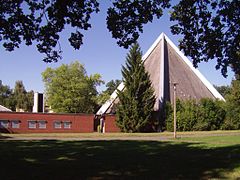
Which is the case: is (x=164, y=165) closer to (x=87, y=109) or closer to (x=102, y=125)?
(x=102, y=125)

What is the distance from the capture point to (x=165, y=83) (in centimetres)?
6334

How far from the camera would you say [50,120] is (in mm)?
53219

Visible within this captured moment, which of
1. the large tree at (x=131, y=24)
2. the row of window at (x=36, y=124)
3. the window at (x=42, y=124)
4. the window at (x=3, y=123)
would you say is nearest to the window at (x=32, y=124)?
the row of window at (x=36, y=124)

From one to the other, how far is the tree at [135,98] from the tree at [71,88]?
24276mm

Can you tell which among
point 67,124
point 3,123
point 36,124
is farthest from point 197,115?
point 3,123

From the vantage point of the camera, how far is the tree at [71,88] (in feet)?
251

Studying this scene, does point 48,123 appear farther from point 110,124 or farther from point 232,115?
point 232,115

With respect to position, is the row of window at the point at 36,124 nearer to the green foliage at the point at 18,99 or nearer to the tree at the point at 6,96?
the green foliage at the point at 18,99

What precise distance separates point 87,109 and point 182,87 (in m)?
22.9

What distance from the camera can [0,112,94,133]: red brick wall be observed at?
50.8 m

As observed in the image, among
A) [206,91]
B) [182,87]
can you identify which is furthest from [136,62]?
[206,91]

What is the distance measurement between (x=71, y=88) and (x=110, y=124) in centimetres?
2237

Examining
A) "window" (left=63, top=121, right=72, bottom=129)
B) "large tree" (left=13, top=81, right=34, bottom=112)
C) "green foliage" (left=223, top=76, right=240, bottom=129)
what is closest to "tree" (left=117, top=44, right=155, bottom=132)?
"window" (left=63, top=121, right=72, bottom=129)

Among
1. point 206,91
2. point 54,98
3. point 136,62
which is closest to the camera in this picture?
point 136,62
